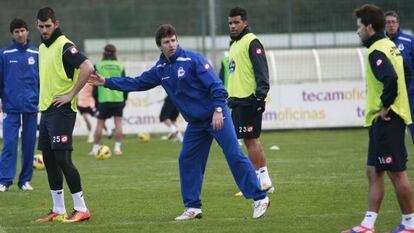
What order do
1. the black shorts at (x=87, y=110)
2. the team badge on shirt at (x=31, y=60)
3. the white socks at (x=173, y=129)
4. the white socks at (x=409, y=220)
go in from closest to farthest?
the white socks at (x=409, y=220), the team badge on shirt at (x=31, y=60), the white socks at (x=173, y=129), the black shorts at (x=87, y=110)

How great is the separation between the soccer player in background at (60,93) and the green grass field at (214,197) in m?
0.57

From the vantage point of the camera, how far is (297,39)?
25.5m

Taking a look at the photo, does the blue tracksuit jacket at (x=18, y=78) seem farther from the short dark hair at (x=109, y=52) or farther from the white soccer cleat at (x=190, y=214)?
the short dark hair at (x=109, y=52)

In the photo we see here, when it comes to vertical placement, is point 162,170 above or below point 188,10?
below

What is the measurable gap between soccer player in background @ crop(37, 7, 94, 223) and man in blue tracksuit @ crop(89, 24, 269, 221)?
0.82 ft

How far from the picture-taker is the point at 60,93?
9.30 metres

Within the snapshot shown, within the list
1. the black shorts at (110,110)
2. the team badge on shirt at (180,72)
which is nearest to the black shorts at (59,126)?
the team badge on shirt at (180,72)

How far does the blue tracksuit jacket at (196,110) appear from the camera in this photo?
923 cm

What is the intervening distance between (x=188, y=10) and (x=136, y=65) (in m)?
3.16

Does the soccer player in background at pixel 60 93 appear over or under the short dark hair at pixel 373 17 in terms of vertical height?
under

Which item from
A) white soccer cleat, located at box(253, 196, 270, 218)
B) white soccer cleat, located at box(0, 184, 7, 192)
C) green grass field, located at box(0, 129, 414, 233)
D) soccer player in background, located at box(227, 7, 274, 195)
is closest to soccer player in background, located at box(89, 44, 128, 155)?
green grass field, located at box(0, 129, 414, 233)

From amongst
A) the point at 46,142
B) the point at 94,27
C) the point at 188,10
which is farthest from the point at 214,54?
the point at 46,142

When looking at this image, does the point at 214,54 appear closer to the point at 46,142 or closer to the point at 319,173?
the point at 319,173

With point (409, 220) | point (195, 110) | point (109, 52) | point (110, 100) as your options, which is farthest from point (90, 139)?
point (409, 220)
